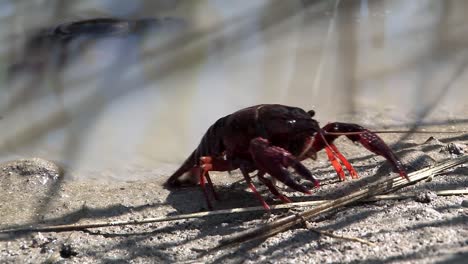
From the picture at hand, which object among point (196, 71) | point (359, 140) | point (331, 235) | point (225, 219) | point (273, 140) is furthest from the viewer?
point (196, 71)

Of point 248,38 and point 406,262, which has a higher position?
point 248,38

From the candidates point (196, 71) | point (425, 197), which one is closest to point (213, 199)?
point (425, 197)

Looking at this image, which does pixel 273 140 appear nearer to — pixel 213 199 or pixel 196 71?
pixel 213 199

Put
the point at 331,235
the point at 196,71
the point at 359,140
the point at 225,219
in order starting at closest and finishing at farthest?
the point at 331,235 → the point at 225,219 → the point at 359,140 → the point at 196,71

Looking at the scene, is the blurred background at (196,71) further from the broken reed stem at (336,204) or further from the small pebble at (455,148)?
the broken reed stem at (336,204)

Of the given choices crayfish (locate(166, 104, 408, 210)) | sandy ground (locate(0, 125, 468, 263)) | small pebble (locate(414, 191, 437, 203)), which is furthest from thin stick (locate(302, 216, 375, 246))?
small pebble (locate(414, 191, 437, 203))

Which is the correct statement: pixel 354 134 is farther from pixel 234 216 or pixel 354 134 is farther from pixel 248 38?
pixel 248 38

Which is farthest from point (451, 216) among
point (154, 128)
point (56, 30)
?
point (56, 30)
